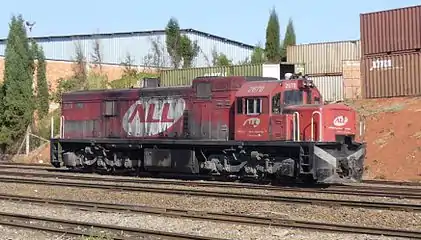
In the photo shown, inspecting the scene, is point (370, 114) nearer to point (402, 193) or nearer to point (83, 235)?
point (402, 193)

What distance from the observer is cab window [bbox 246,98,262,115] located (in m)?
18.5

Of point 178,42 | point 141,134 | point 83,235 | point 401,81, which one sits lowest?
point 83,235

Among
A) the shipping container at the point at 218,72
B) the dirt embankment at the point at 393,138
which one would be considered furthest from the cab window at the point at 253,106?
the shipping container at the point at 218,72

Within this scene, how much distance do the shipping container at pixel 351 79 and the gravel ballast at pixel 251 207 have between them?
19.4m

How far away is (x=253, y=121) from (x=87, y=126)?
809cm

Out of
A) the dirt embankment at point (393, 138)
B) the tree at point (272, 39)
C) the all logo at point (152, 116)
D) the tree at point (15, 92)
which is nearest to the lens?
the all logo at point (152, 116)

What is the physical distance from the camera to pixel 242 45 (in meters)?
70.4

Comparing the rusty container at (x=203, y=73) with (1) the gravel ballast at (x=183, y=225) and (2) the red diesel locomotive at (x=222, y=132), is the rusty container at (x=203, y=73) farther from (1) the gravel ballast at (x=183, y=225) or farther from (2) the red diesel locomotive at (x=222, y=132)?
(1) the gravel ballast at (x=183, y=225)

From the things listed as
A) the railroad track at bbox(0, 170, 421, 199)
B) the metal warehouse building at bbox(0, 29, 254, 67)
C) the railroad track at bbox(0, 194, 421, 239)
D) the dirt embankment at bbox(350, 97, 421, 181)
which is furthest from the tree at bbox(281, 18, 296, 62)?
the railroad track at bbox(0, 194, 421, 239)

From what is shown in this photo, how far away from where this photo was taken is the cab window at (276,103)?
59.8ft

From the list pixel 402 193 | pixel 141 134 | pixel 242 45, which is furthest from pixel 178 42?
pixel 402 193

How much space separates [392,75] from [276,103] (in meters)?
14.0

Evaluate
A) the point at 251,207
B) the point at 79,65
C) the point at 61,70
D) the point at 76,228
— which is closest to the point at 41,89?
the point at 61,70

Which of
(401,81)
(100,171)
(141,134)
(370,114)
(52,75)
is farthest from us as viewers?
(52,75)
